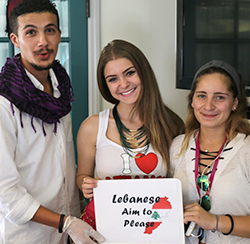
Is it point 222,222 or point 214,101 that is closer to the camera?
point 222,222

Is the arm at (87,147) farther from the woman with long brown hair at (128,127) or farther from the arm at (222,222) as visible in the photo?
the arm at (222,222)

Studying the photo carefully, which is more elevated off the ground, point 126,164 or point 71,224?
point 126,164

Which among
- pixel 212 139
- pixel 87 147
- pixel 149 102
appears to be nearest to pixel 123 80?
pixel 149 102

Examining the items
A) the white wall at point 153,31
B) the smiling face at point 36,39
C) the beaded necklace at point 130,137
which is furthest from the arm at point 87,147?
the white wall at point 153,31

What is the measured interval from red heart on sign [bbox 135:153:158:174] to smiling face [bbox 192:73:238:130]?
345mm

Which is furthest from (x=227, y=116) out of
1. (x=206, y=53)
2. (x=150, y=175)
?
(x=150, y=175)

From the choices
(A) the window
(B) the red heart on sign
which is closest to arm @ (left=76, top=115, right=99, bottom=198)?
(B) the red heart on sign

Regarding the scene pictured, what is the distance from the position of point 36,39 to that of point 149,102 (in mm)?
650

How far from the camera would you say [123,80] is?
157cm

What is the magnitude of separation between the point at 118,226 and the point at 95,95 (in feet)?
3.91

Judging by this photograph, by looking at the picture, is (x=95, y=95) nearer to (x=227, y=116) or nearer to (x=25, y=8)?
(x=25, y=8)

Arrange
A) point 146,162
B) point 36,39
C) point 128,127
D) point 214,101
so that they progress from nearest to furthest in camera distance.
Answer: point 214,101, point 36,39, point 146,162, point 128,127

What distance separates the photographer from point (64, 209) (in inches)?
63.5

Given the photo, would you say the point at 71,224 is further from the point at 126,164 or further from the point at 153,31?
the point at 153,31
